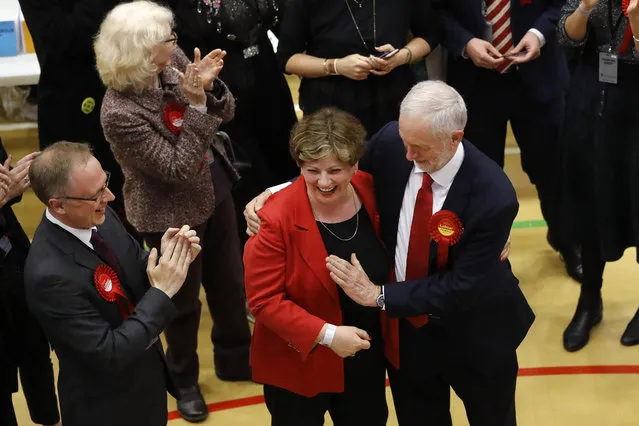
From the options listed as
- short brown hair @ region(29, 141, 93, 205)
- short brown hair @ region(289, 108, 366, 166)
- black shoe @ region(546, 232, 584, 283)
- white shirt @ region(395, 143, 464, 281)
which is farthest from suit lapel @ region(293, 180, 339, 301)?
black shoe @ region(546, 232, 584, 283)

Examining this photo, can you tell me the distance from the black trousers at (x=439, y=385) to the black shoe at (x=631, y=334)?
1521 millimetres

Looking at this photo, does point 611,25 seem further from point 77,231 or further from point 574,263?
point 77,231

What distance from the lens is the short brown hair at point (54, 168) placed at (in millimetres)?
3016

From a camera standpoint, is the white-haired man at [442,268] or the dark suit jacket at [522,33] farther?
the dark suit jacket at [522,33]

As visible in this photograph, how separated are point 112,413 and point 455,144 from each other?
57.1 inches

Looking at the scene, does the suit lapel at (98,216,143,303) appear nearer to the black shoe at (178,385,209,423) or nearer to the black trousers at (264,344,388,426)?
the black trousers at (264,344,388,426)

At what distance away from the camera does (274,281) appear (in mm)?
3201

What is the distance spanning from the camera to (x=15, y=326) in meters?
3.74

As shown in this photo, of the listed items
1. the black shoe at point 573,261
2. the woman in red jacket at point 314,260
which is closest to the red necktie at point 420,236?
the woman in red jacket at point 314,260

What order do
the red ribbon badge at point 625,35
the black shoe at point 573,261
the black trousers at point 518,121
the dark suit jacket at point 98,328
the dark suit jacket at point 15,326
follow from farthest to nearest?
the black shoe at point 573,261, the black trousers at point 518,121, the red ribbon badge at point 625,35, the dark suit jacket at point 15,326, the dark suit jacket at point 98,328

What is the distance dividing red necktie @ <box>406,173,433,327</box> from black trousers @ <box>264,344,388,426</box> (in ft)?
1.24

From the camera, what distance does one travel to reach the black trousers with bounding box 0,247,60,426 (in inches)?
145

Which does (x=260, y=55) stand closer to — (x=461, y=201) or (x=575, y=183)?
(x=575, y=183)

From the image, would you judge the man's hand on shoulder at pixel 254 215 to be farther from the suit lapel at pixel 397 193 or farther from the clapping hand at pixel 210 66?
the clapping hand at pixel 210 66
